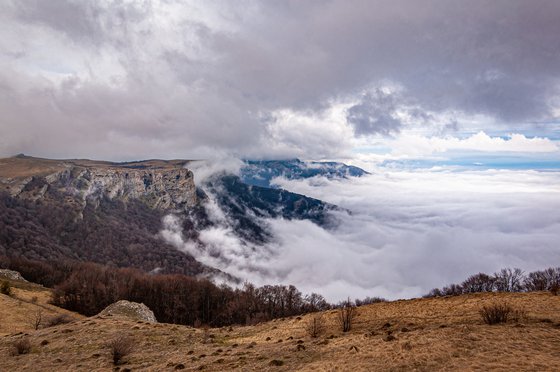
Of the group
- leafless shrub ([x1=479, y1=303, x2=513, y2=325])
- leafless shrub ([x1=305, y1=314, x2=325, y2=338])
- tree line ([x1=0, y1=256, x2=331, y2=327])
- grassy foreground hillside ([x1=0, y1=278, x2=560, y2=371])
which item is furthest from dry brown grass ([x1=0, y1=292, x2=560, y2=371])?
tree line ([x1=0, y1=256, x2=331, y2=327])

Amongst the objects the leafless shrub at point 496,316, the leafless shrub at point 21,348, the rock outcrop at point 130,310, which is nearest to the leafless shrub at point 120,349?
the leafless shrub at point 21,348

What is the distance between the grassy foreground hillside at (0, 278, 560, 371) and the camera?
18984mm

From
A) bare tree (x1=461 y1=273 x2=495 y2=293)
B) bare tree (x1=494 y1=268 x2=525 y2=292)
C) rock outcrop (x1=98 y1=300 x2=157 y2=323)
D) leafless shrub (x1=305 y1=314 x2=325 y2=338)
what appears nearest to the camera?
leafless shrub (x1=305 y1=314 x2=325 y2=338)

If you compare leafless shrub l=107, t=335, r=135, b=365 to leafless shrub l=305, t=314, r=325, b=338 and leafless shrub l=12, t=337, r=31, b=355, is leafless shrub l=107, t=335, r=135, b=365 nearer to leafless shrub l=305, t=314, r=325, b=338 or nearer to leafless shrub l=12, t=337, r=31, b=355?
leafless shrub l=12, t=337, r=31, b=355

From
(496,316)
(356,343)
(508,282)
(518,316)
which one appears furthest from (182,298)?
(518,316)

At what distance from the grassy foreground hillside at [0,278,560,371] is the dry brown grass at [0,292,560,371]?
63 mm

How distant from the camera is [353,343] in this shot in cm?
2441

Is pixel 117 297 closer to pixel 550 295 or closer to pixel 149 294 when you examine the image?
pixel 149 294

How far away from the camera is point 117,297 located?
122 metres

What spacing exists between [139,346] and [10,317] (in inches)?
1831

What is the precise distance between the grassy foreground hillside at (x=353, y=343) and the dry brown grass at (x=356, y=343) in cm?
6

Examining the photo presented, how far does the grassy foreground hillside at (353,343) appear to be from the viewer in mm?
18984

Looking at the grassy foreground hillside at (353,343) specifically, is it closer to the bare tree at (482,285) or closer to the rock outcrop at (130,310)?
the rock outcrop at (130,310)

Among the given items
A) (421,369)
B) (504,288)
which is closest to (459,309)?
(421,369)
